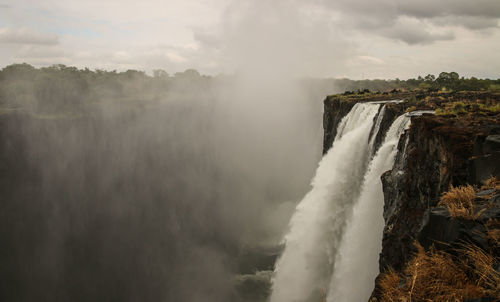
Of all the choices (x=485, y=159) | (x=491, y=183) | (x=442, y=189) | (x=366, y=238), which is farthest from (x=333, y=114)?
(x=491, y=183)

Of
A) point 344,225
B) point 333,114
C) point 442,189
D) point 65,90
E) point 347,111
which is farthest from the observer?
point 65,90

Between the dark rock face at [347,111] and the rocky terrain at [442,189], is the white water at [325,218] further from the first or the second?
the rocky terrain at [442,189]

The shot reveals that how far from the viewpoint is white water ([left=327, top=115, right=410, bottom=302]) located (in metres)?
9.81

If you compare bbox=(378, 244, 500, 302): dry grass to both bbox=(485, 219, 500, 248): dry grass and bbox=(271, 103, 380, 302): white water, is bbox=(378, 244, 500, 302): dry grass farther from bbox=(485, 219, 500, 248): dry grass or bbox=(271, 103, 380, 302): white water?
bbox=(271, 103, 380, 302): white water

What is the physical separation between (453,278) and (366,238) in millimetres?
6425

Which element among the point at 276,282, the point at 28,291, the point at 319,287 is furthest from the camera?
the point at 28,291

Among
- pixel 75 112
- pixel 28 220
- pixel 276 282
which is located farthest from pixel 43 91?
pixel 276 282

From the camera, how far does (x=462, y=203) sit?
5020 millimetres

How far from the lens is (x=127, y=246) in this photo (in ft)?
93.7

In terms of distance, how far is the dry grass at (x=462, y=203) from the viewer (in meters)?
4.69

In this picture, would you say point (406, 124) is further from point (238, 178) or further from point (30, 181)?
point (30, 181)

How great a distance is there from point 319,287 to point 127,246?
2103cm

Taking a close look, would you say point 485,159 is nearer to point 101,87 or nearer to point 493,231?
point 493,231

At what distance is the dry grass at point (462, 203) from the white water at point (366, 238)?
4452 millimetres
